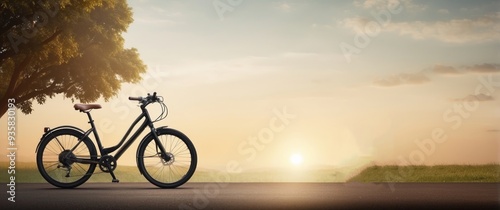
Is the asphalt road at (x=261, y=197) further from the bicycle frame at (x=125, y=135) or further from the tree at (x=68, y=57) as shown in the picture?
the tree at (x=68, y=57)

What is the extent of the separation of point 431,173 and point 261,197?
24.7 feet

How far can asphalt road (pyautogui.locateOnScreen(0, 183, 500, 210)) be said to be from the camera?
305 inches

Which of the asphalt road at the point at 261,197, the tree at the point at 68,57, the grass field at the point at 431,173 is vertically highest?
the tree at the point at 68,57

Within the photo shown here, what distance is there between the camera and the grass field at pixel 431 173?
1410cm

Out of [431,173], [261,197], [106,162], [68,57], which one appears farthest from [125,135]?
[68,57]

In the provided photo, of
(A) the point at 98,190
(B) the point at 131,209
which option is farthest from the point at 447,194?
(A) the point at 98,190

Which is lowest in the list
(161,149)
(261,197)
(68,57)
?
(261,197)

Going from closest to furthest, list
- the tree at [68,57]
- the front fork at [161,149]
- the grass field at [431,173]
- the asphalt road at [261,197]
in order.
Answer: the asphalt road at [261,197]
the front fork at [161,149]
the grass field at [431,173]
the tree at [68,57]

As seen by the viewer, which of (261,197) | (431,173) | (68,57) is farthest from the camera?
(68,57)

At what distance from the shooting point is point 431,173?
14695 mm

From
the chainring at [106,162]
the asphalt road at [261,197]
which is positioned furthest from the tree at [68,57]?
the chainring at [106,162]

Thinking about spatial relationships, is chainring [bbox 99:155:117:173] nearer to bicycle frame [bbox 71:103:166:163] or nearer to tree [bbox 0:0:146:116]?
bicycle frame [bbox 71:103:166:163]

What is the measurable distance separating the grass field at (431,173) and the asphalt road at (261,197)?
3085 millimetres

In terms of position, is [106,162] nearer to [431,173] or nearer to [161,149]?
[161,149]
